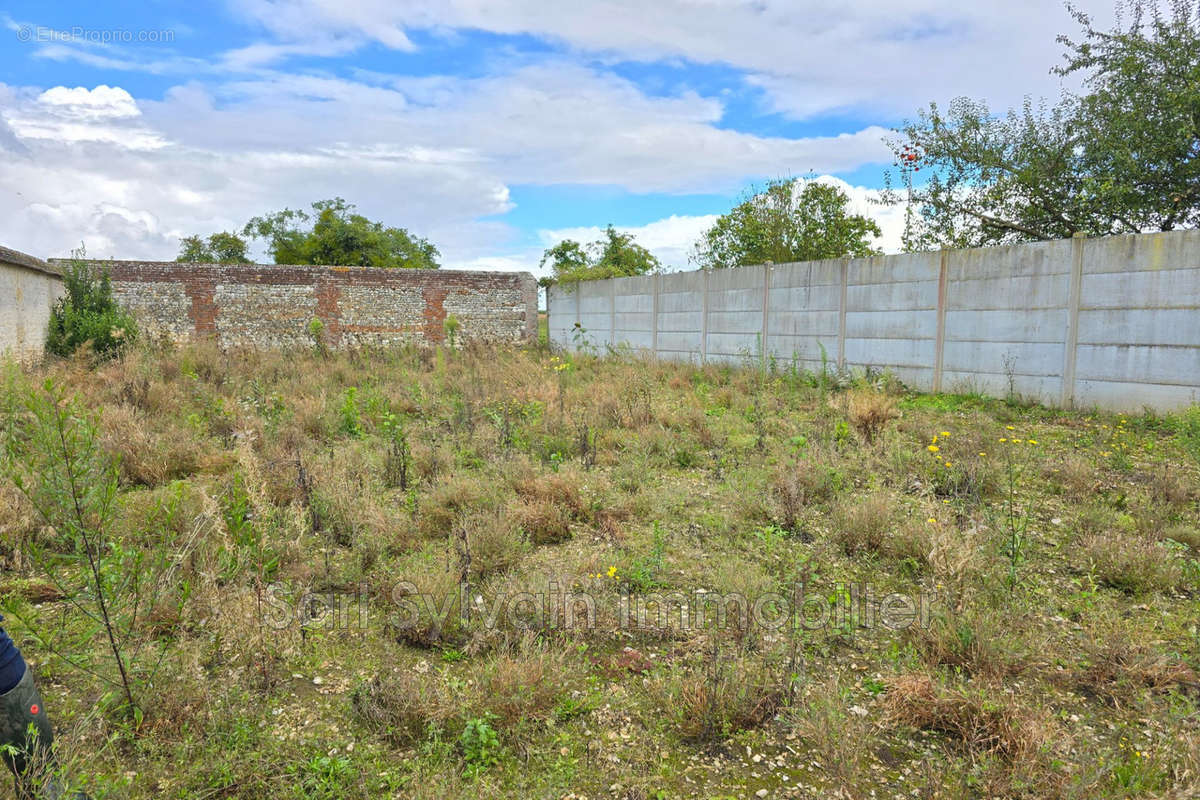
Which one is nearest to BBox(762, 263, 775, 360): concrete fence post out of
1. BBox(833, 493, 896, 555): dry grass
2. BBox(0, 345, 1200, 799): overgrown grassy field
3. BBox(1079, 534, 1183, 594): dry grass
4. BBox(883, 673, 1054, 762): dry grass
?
BBox(0, 345, 1200, 799): overgrown grassy field

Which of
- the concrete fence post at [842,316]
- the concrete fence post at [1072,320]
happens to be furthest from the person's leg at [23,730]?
the concrete fence post at [842,316]

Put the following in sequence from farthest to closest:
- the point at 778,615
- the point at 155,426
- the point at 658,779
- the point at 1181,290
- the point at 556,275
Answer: the point at 556,275 < the point at 1181,290 < the point at 155,426 < the point at 778,615 < the point at 658,779

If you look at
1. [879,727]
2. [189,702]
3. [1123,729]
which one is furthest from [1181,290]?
[189,702]

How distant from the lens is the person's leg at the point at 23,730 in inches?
63.8

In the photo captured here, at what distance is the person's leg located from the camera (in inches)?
63.8

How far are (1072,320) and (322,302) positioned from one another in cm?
1481

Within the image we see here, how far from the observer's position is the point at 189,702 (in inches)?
92.3

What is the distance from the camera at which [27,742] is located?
1.67 m

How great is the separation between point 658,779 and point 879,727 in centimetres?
86

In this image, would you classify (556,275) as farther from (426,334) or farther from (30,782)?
(30,782)

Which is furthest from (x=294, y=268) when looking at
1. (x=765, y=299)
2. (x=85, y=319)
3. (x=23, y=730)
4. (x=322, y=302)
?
(x=23, y=730)

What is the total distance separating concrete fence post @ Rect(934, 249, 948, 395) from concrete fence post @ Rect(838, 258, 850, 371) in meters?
1.41

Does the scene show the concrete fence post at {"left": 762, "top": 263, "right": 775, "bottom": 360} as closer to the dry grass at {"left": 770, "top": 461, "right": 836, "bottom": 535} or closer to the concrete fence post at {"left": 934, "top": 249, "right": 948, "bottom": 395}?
the concrete fence post at {"left": 934, "top": 249, "right": 948, "bottom": 395}

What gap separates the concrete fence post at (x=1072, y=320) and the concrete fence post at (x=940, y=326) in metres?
1.43
